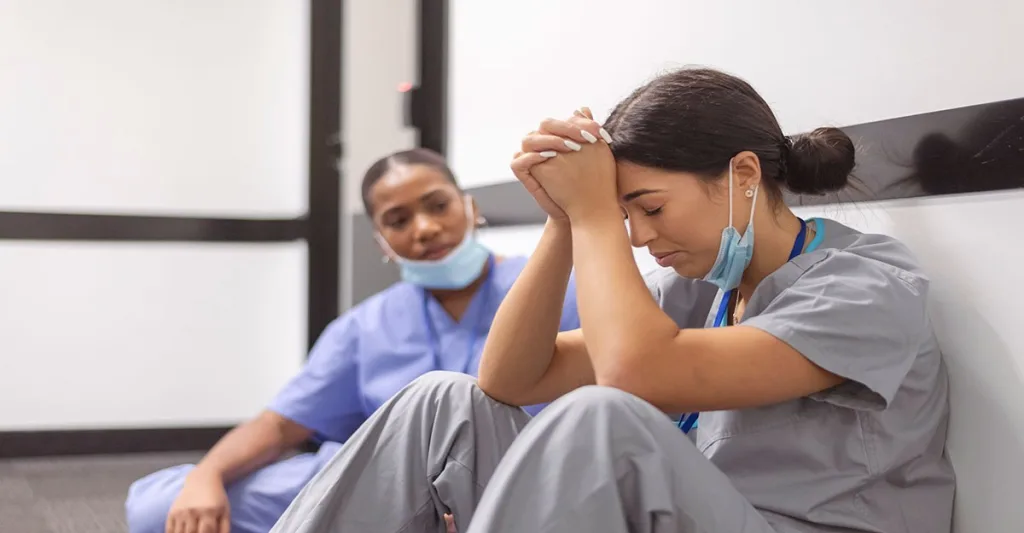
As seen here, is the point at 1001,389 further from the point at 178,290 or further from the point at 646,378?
the point at 178,290

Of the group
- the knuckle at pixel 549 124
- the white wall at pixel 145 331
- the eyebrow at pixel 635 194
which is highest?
the knuckle at pixel 549 124

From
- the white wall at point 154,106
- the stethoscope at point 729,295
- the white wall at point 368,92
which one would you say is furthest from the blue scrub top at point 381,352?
the white wall at point 154,106

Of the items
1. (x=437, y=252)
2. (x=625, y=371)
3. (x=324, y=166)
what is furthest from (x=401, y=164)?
(x=324, y=166)

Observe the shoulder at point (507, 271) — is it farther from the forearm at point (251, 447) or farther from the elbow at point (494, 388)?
the elbow at point (494, 388)

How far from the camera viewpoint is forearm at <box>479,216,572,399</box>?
1148 mm

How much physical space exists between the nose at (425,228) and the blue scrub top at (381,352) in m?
0.12

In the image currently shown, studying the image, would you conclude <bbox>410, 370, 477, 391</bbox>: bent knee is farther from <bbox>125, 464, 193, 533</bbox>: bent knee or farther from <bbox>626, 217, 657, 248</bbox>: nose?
<bbox>125, 464, 193, 533</bbox>: bent knee

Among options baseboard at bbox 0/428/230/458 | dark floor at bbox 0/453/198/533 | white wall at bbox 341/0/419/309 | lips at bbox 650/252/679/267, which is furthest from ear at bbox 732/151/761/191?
baseboard at bbox 0/428/230/458

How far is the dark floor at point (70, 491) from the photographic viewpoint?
6.54ft

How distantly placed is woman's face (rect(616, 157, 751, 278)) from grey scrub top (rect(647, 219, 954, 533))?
8cm

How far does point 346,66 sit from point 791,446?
2244mm

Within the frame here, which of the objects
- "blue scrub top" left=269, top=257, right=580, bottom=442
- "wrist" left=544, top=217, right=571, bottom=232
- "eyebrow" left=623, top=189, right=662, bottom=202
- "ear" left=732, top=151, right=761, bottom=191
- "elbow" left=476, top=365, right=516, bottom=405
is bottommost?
"blue scrub top" left=269, top=257, right=580, bottom=442

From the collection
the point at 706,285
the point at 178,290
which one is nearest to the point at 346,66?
the point at 178,290

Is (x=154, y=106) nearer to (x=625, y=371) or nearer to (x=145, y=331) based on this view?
(x=145, y=331)
